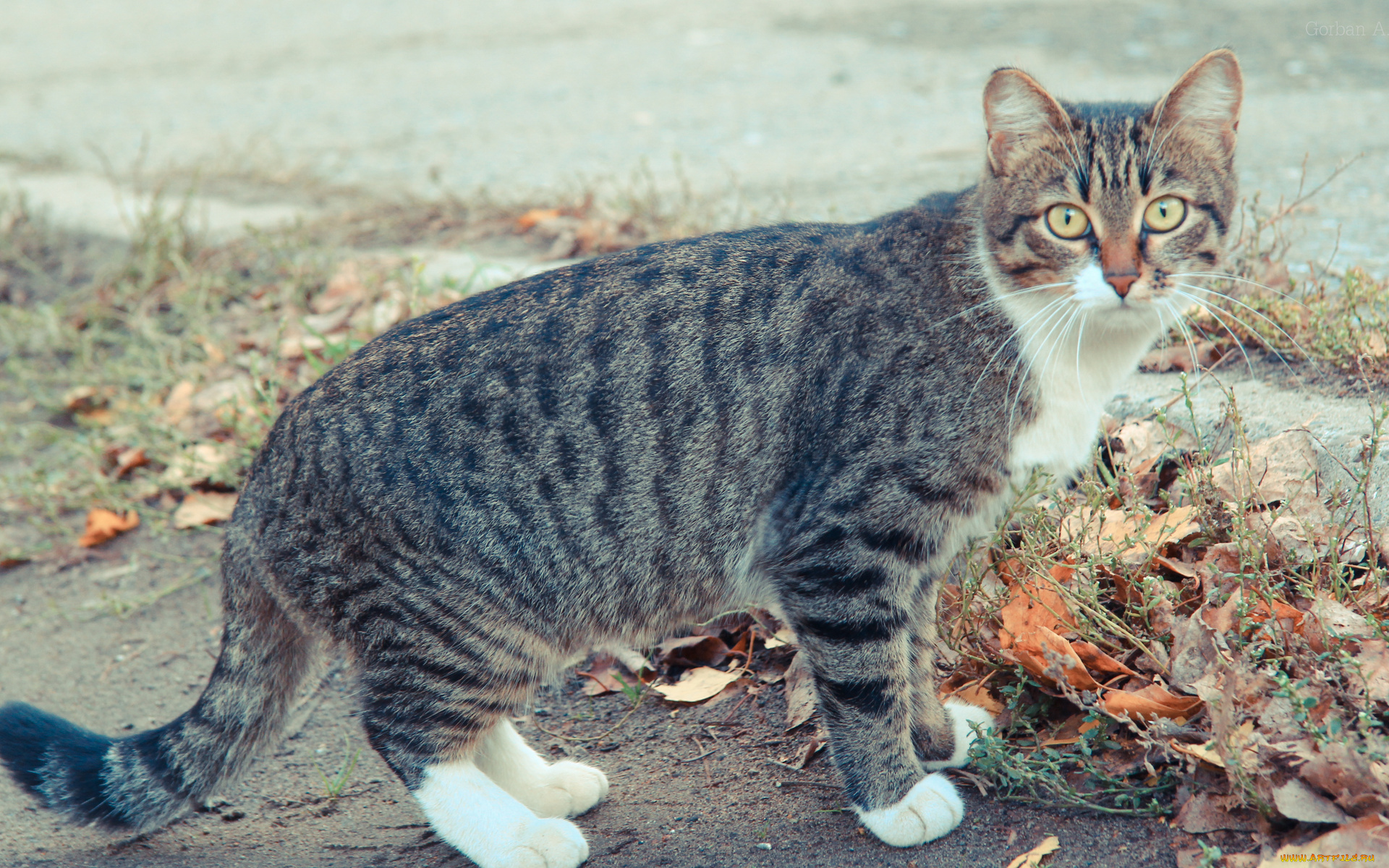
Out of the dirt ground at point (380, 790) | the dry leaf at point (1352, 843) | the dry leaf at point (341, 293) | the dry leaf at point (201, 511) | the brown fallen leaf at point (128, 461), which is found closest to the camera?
the dry leaf at point (1352, 843)

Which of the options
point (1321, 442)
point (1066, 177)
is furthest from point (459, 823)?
point (1321, 442)

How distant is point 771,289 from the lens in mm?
2684

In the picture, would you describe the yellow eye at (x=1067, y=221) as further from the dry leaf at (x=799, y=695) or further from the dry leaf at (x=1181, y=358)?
the dry leaf at (x=799, y=695)

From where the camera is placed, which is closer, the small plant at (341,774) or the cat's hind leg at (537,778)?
the cat's hind leg at (537,778)

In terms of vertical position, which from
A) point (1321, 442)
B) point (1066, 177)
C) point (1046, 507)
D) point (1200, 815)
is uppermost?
point (1066, 177)

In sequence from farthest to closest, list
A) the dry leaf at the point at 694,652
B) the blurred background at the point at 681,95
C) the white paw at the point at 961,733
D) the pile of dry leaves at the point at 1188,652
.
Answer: the blurred background at the point at 681,95 < the dry leaf at the point at 694,652 < the white paw at the point at 961,733 < the pile of dry leaves at the point at 1188,652

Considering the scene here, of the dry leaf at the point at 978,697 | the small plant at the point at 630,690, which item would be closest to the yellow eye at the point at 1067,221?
the dry leaf at the point at 978,697

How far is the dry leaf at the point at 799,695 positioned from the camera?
2.91 metres

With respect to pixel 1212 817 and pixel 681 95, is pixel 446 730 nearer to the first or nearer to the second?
pixel 1212 817

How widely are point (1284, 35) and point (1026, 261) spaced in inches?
250

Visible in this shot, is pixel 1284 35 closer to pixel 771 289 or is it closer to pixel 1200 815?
pixel 771 289

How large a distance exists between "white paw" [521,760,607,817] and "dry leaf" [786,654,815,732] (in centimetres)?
53

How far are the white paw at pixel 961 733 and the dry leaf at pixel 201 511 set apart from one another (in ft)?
8.74

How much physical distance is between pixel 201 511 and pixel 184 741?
1691 millimetres
